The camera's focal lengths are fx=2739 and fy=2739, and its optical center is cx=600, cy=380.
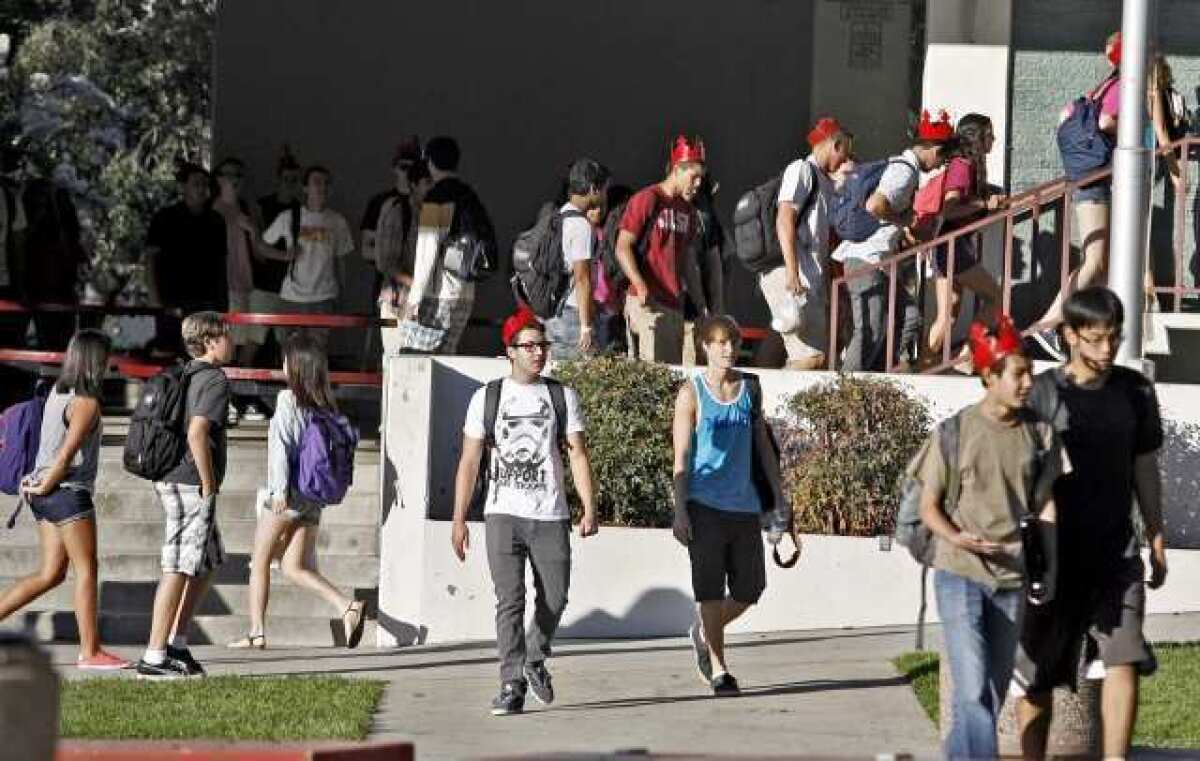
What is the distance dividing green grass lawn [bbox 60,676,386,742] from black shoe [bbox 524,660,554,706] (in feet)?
2.17

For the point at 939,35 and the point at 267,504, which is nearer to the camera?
the point at 267,504

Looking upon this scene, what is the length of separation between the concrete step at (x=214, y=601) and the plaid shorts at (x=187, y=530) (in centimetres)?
173

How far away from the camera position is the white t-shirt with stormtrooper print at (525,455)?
1159 cm

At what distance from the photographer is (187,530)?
12469 mm

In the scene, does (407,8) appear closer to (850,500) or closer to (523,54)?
(523,54)

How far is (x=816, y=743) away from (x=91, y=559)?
150 inches

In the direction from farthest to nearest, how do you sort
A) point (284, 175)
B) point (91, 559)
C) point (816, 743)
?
1. point (284, 175)
2. point (91, 559)
3. point (816, 743)

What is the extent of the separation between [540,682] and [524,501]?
76 centimetres

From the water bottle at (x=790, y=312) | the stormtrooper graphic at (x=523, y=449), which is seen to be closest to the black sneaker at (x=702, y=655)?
the stormtrooper graphic at (x=523, y=449)

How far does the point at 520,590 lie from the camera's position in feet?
37.9

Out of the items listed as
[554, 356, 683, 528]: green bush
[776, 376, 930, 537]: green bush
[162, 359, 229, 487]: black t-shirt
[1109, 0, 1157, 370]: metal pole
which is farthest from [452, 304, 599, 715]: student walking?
[776, 376, 930, 537]: green bush

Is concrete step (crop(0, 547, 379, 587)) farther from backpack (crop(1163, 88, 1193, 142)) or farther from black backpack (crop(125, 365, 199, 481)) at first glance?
backpack (crop(1163, 88, 1193, 142))

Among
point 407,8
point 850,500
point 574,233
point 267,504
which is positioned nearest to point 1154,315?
point 850,500

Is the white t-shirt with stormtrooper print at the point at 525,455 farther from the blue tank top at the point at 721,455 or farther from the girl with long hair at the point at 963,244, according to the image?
the girl with long hair at the point at 963,244
